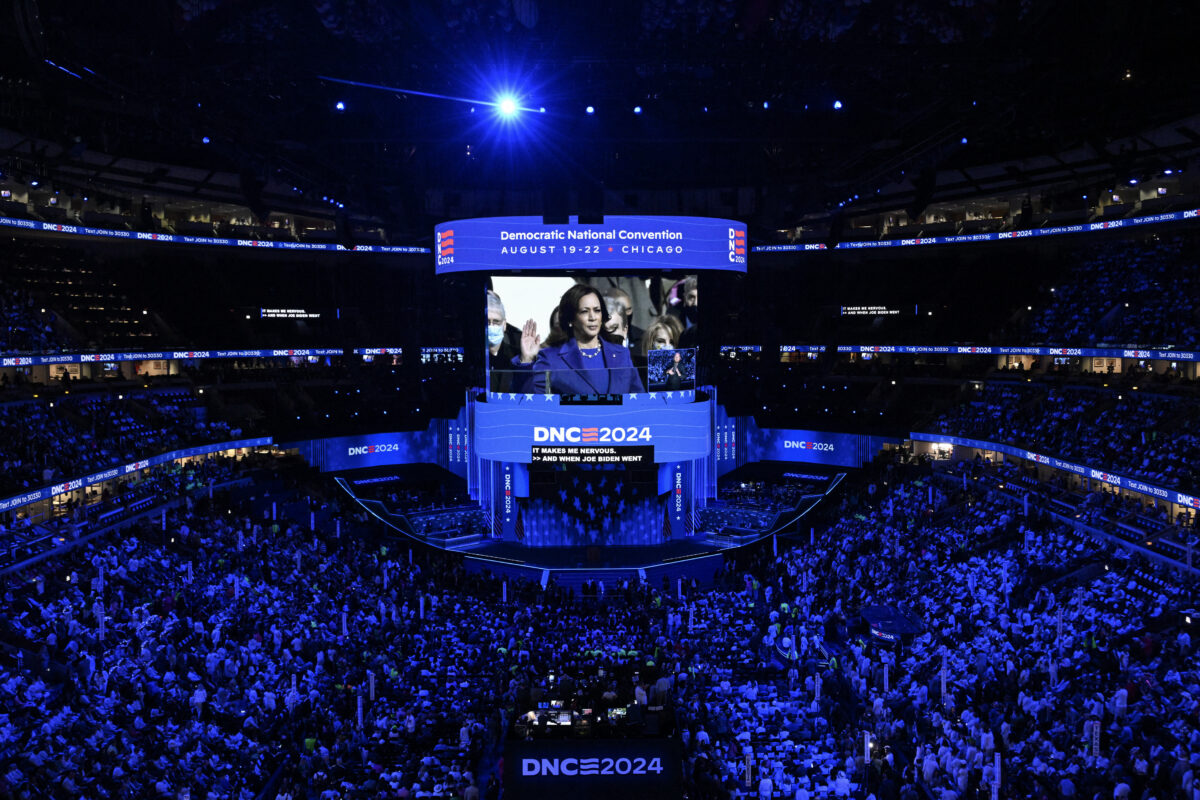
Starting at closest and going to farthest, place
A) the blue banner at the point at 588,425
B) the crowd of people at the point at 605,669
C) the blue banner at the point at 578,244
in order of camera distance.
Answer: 1. the crowd of people at the point at 605,669
2. the blue banner at the point at 578,244
3. the blue banner at the point at 588,425

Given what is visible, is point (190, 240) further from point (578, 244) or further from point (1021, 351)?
point (1021, 351)

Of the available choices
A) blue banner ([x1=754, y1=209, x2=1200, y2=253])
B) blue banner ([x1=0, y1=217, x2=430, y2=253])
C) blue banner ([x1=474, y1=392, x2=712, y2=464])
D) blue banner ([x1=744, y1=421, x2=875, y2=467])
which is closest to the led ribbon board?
blue banner ([x1=744, y1=421, x2=875, y2=467])

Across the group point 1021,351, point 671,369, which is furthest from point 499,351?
point 1021,351

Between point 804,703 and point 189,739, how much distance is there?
12.2 metres

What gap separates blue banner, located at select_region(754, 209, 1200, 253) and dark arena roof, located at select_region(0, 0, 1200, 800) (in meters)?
0.22

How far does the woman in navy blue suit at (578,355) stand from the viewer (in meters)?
37.6

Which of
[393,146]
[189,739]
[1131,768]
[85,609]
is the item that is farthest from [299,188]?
[1131,768]

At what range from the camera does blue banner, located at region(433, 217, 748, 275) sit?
36844mm

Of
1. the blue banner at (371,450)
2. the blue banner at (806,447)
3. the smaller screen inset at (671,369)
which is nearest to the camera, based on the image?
the smaller screen inset at (671,369)

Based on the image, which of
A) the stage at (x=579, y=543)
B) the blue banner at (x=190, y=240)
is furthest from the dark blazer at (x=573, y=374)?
the blue banner at (x=190, y=240)

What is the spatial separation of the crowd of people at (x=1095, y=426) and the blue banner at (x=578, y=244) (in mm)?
12167

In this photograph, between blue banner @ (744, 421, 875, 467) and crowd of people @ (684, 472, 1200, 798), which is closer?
crowd of people @ (684, 472, 1200, 798)

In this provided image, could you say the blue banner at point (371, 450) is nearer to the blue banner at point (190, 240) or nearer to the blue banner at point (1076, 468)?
the blue banner at point (190, 240)

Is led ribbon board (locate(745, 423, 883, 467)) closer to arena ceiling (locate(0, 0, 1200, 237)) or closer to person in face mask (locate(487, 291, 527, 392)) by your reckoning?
person in face mask (locate(487, 291, 527, 392))
